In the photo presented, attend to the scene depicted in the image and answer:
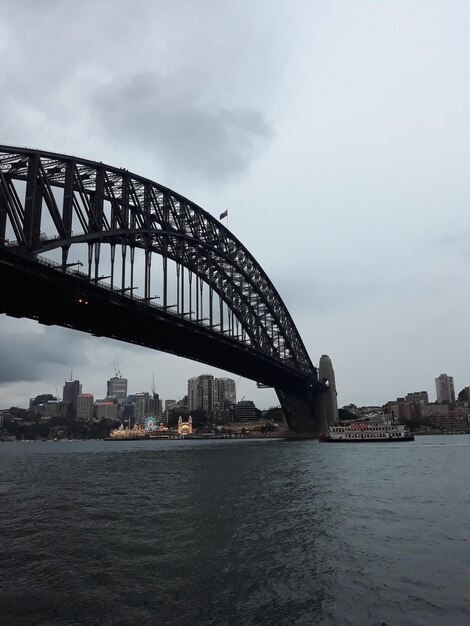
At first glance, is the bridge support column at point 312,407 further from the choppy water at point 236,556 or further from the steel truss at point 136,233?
the choppy water at point 236,556

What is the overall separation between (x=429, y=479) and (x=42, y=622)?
28225 millimetres

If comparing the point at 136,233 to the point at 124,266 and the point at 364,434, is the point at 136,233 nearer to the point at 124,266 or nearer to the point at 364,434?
the point at 124,266

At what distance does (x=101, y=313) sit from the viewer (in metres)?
51.4

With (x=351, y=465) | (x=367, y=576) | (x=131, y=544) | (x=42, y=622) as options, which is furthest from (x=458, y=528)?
(x=351, y=465)

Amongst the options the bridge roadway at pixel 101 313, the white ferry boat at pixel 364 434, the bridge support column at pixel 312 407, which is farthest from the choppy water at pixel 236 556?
the bridge support column at pixel 312 407

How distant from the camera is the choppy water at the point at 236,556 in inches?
382

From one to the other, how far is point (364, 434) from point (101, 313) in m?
60.4

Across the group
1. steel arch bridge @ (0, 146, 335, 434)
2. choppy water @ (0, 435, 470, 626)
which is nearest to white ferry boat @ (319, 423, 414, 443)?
steel arch bridge @ (0, 146, 335, 434)

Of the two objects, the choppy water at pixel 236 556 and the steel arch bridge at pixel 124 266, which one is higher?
the steel arch bridge at pixel 124 266

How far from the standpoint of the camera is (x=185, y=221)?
232 feet

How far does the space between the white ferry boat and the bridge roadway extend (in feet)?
66.5

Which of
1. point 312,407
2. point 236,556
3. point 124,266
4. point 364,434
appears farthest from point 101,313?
point 312,407

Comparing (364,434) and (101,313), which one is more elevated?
(101,313)

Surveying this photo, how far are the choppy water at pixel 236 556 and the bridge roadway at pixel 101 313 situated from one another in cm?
1868
